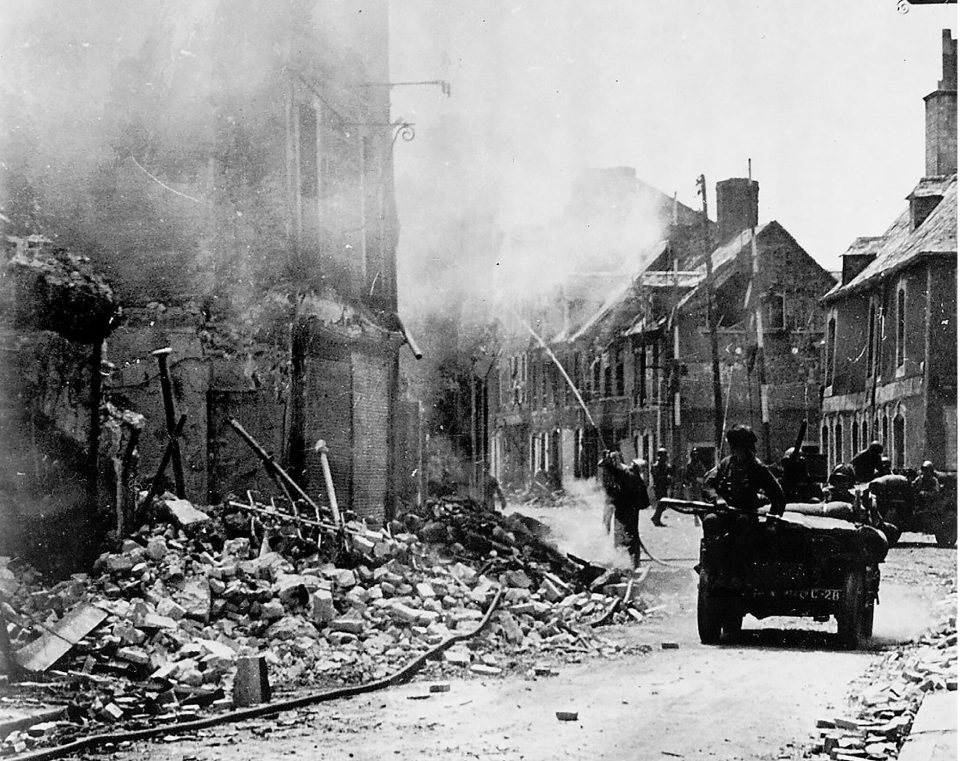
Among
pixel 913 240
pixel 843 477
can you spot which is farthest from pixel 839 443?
pixel 913 240

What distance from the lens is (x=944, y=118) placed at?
607 cm

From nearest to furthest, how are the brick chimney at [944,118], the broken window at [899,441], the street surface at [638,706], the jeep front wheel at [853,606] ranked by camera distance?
the street surface at [638,706] → the brick chimney at [944,118] → the broken window at [899,441] → the jeep front wheel at [853,606]

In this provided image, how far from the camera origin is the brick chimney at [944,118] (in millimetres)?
6031

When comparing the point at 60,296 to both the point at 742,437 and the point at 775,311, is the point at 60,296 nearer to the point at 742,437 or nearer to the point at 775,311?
the point at 742,437

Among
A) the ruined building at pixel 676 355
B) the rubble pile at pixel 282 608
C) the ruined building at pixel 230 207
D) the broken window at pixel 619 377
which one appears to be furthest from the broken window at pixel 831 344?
the ruined building at pixel 230 207

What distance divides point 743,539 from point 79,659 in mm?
4281

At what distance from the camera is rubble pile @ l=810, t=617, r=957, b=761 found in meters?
5.13

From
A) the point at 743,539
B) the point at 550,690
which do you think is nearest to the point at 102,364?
the point at 550,690

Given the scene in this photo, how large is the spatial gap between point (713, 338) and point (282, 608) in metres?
3.67

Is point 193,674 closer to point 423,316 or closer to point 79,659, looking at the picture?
point 79,659

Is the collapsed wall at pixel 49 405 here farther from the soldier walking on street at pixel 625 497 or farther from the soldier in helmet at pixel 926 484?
the soldier in helmet at pixel 926 484

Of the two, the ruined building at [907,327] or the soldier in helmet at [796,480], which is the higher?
the ruined building at [907,327]

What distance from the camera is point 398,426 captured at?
881cm

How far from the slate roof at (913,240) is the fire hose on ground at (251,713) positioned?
3606 millimetres
